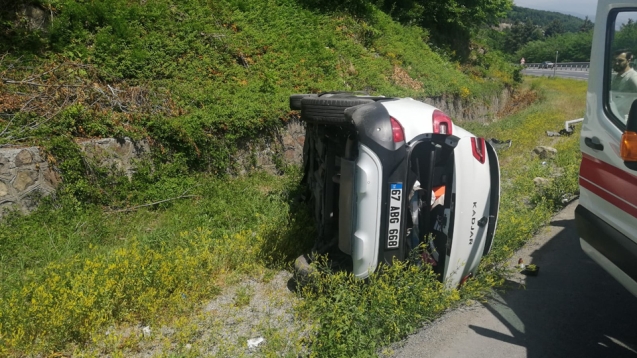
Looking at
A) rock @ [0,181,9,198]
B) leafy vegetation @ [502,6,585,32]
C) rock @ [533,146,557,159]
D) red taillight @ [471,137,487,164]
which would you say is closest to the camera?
red taillight @ [471,137,487,164]

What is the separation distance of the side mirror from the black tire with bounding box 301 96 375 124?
2.13 meters

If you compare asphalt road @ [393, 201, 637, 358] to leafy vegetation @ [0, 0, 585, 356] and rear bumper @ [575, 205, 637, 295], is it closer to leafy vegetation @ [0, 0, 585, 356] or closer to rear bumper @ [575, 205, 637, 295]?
leafy vegetation @ [0, 0, 585, 356]

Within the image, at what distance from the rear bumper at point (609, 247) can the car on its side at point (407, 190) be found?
2.54 ft

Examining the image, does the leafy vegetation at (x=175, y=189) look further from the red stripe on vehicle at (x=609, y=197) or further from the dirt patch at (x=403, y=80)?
the red stripe on vehicle at (x=609, y=197)

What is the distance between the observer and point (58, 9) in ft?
29.3

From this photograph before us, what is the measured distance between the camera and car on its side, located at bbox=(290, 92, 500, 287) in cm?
428

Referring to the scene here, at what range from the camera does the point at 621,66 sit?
3.94 m

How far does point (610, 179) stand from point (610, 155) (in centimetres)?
18

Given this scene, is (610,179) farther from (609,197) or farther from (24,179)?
(24,179)

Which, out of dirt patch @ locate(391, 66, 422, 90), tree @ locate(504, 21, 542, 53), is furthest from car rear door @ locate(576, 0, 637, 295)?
tree @ locate(504, 21, 542, 53)

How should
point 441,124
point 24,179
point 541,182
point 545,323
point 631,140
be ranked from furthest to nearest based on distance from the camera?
point 541,182 → point 24,179 → point 441,124 → point 545,323 → point 631,140

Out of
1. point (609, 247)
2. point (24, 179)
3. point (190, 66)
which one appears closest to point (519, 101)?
point (190, 66)

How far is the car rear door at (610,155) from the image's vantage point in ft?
Answer: 12.1

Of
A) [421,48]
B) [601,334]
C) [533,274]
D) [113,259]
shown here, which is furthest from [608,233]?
[421,48]
